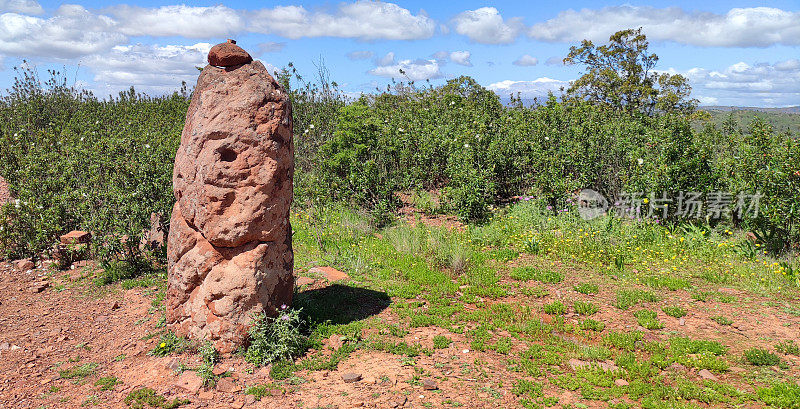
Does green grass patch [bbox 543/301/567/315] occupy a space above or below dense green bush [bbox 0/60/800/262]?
below

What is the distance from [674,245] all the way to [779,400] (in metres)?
4.46

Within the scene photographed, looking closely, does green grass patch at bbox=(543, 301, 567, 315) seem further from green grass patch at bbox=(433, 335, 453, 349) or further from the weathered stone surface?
the weathered stone surface

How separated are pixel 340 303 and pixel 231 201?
83.1 inches

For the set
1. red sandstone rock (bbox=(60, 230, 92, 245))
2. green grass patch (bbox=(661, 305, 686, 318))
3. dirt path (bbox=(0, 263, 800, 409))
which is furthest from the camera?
red sandstone rock (bbox=(60, 230, 92, 245))

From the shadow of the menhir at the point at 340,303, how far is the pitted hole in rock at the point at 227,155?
1.96 meters

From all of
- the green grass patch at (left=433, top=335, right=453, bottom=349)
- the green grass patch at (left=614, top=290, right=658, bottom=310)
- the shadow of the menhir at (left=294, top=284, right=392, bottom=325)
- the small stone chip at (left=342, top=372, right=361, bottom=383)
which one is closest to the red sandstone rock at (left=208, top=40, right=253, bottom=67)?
the shadow of the menhir at (left=294, top=284, right=392, bottom=325)

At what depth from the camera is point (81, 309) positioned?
6605 millimetres

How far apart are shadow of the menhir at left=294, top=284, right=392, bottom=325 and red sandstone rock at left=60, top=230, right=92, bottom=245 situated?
435cm

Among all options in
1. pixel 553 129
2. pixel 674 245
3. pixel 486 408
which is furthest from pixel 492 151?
pixel 486 408

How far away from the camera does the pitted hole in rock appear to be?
5066mm

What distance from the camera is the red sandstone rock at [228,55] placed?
5.36m

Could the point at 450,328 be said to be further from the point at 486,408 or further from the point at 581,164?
the point at 581,164

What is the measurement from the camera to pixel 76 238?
27.2 feet

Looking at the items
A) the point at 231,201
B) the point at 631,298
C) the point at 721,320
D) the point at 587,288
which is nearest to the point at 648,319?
the point at 631,298
